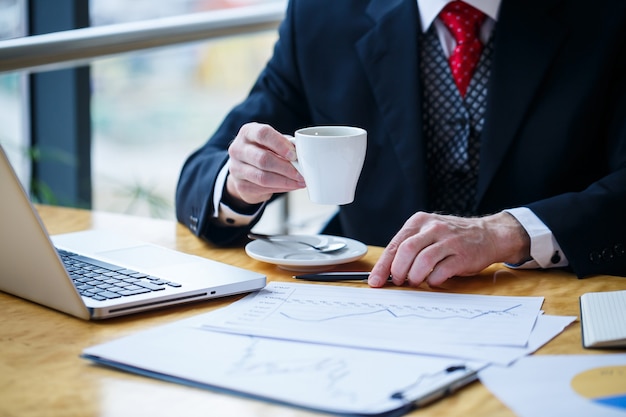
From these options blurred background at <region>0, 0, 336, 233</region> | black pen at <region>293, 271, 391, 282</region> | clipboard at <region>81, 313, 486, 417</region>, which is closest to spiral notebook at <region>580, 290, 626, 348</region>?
clipboard at <region>81, 313, 486, 417</region>

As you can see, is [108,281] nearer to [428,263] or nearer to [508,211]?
[428,263]

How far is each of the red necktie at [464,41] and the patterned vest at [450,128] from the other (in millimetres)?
11

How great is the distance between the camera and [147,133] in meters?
3.21

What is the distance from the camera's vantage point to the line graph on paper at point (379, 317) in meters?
0.86

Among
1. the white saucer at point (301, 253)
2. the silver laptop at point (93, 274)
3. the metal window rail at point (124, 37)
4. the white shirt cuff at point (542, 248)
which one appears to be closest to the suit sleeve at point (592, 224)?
the white shirt cuff at point (542, 248)

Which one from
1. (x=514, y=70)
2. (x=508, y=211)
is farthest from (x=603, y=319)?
(x=514, y=70)

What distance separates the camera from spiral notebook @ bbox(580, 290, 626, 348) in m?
0.84

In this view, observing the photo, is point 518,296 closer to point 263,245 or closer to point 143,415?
point 263,245

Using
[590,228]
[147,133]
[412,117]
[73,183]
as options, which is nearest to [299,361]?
[590,228]

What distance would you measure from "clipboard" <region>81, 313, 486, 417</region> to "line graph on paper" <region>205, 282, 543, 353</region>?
0.09 feet

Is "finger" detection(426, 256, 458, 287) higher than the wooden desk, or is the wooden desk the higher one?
"finger" detection(426, 256, 458, 287)

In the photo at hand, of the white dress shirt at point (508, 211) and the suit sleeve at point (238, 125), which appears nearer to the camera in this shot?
the white dress shirt at point (508, 211)

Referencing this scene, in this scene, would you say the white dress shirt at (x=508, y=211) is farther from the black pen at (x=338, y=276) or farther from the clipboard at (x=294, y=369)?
the clipboard at (x=294, y=369)

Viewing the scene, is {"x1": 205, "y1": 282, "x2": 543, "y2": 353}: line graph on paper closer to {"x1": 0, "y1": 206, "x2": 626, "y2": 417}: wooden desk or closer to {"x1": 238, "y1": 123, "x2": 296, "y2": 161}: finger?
{"x1": 0, "y1": 206, "x2": 626, "y2": 417}: wooden desk
